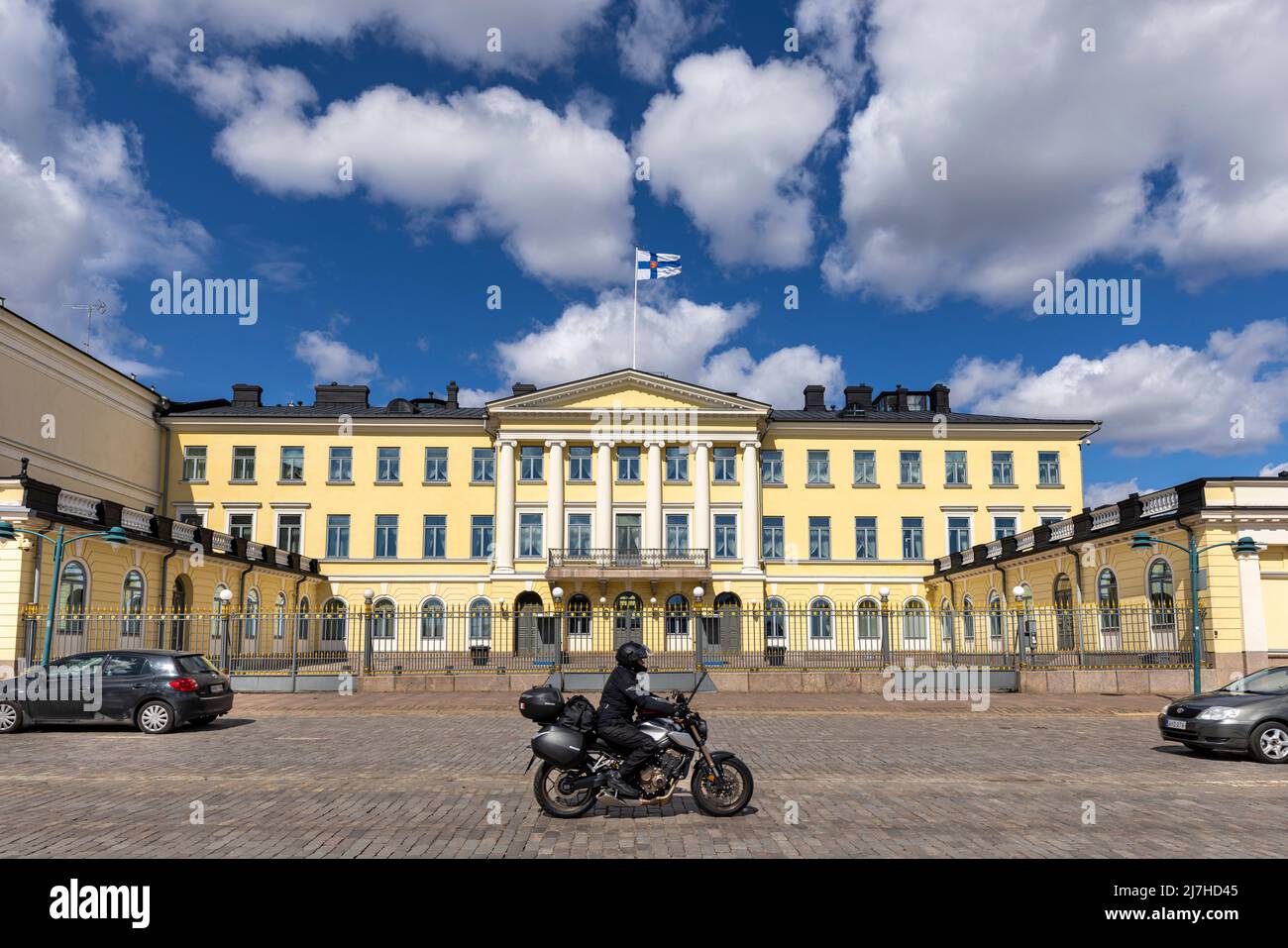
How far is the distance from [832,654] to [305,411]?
122 ft

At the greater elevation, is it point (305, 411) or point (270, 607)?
point (305, 411)

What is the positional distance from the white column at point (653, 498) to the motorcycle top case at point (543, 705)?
4376cm

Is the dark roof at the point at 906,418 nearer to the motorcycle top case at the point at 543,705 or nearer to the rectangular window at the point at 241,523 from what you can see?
the rectangular window at the point at 241,523

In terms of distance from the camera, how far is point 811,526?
5534 centimetres

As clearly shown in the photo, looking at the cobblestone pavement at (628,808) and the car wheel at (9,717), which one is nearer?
the cobblestone pavement at (628,808)

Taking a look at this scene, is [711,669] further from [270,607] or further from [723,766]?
[270,607]

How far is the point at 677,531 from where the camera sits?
5425 cm

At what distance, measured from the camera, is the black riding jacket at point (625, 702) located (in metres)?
9.14

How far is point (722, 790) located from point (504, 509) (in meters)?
44.7

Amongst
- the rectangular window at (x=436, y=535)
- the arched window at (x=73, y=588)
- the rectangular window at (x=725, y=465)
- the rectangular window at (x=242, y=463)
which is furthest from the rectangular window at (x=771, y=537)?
the arched window at (x=73, y=588)

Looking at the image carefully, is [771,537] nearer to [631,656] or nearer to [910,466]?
[910,466]

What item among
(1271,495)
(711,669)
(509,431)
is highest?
(509,431)

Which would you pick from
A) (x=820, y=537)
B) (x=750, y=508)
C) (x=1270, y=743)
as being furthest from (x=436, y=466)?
(x=1270, y=743)
